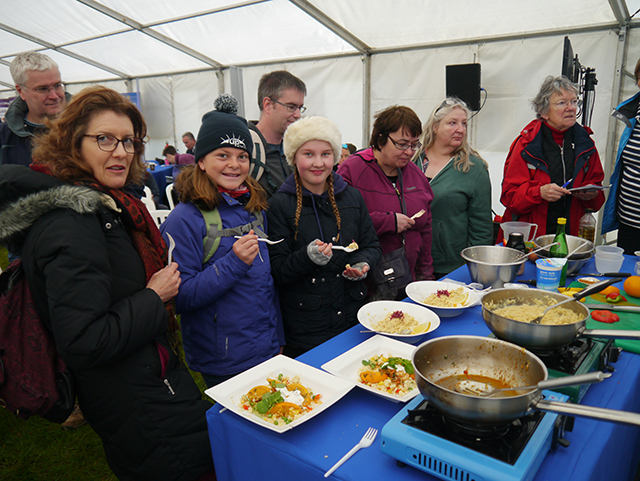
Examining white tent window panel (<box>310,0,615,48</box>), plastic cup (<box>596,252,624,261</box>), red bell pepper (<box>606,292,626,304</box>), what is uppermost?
white tent window panel (<box>310,0,615,48</box>)

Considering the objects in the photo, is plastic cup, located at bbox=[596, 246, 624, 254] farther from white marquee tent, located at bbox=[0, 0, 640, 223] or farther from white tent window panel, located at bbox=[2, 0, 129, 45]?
white tent window panel, located at bbox=[2, 0, 129, 45]

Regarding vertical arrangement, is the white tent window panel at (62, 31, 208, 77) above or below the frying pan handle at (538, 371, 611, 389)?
above

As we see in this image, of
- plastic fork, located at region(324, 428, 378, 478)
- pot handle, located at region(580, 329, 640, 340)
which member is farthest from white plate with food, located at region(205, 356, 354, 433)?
pot handle, located at region(580, 329, 640, 340)

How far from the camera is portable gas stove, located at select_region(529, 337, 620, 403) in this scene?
47.9 inches

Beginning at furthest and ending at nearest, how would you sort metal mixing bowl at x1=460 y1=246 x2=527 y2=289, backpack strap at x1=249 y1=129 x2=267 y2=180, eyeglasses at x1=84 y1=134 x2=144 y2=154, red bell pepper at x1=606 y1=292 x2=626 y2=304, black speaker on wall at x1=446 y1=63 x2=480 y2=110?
1. black speaker on wall at x1=446 y1=63 x2=480 y2=110
2. backpack strap at x1=249 y1=129 x2=267 y2=180
3. metal mixing bowl at x1=460 y1=246 x2=527 y2=289
4. red bell pepper at x1=606 y1=292 x2=626 y2=304
5. eyeglasses at x1=84 y1=134 x2=144 y2=154

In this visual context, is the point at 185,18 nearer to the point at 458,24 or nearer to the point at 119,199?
the point at 458,24

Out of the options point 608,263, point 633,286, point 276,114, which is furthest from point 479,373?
point 276,114

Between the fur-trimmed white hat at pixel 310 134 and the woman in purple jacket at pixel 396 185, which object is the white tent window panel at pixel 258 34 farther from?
the fur-trimmed white hat at pixel 310 134

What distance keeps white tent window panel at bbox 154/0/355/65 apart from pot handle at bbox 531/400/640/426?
254 inches

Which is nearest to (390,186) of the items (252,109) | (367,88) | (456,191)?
(456,191)

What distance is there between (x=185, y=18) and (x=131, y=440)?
7.50 meters

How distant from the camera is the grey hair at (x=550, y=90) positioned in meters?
3.06

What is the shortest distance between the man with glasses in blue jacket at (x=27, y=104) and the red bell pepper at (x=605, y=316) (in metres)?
3.42

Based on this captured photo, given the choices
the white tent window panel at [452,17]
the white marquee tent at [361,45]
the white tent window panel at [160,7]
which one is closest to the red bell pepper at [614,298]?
the white marquee tent at [361,45]
